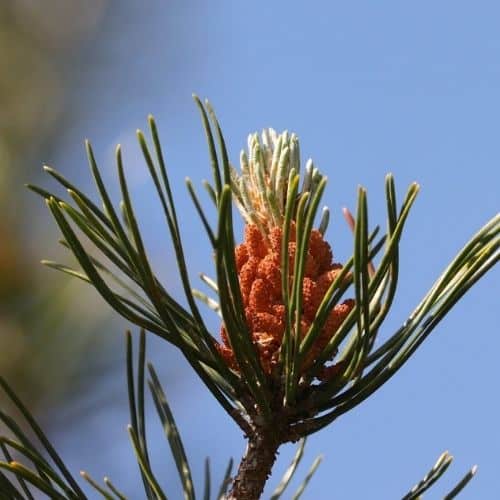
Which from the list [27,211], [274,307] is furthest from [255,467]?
[27,211]

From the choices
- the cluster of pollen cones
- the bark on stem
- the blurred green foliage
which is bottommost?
the bark on stem

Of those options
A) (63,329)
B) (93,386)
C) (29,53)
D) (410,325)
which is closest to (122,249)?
(410,325)

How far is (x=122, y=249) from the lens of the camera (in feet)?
2.55

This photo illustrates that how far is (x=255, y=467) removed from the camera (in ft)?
2.61

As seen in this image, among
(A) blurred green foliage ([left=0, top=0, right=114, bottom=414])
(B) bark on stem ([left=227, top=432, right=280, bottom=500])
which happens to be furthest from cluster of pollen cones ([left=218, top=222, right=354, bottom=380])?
(A) blurred green foliage ([left=0, top=0, right=114, bottom=414])

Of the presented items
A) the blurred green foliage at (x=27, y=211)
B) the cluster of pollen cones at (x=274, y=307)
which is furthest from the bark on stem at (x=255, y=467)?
the blurred green foliage at (x=27, y=211)

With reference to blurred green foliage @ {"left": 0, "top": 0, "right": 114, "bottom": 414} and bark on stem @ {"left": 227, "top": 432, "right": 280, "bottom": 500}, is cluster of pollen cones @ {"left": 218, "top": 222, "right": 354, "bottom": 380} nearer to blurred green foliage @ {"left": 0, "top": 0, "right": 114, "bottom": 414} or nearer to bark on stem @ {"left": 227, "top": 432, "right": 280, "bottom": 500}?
bark on stem @ {"left": 227, "top": 432, "right": 280, "bottom": 500}

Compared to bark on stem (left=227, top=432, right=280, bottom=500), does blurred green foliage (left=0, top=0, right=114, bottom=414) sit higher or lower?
higher

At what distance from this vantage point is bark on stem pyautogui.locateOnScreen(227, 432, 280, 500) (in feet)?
2.60

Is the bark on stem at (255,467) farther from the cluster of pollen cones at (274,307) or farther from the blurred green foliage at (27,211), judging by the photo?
the blurred green foliage at (27,211)

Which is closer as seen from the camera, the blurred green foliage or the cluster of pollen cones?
the cluster of pollen cones

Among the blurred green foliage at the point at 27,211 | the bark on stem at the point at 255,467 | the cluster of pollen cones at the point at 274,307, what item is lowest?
the bark on stem at the point at 255,467

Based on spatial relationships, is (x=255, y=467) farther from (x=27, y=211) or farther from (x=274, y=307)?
(x=27, y=211)

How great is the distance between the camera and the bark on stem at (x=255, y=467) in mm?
792
